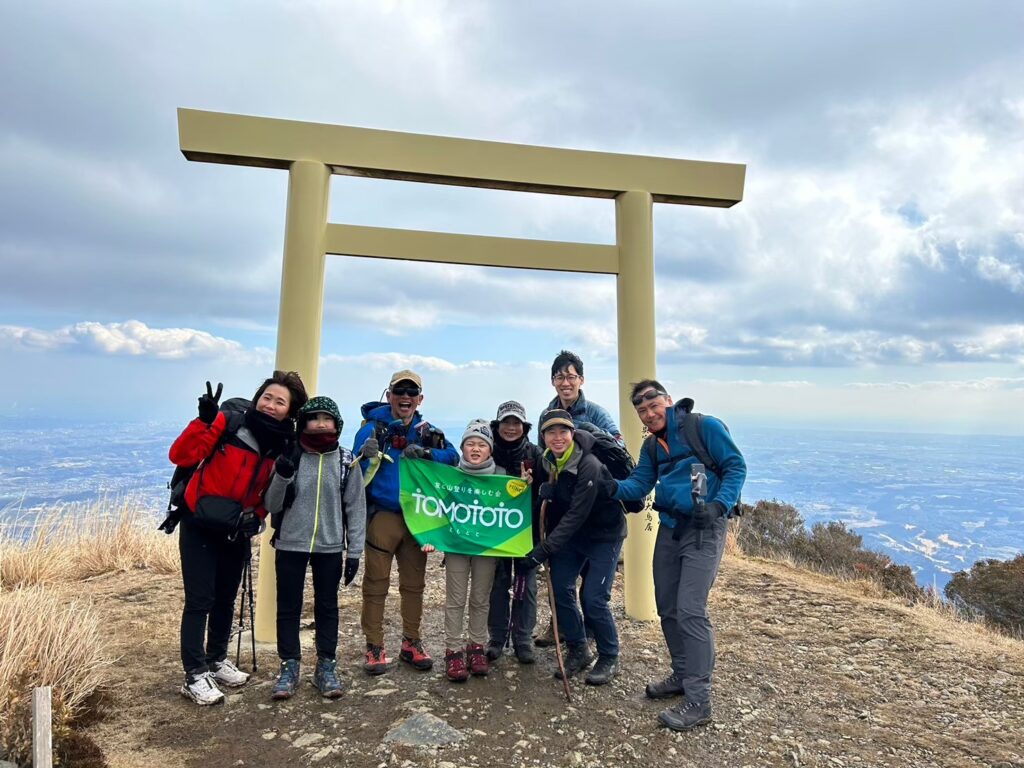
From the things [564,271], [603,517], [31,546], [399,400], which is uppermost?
[564,271]

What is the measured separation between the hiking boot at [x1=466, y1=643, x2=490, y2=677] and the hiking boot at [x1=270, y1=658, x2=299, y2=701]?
4.07ft

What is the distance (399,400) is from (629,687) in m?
2.75

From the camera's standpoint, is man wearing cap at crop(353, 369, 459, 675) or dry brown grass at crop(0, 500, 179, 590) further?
dry brown grass at crop(0, 500, 179, 590)

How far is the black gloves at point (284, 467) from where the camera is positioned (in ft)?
12.1

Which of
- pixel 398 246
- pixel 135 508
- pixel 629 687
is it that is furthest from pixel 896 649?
pixel 135 508

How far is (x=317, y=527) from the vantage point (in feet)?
12.7

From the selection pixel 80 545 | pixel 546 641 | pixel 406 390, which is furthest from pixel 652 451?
pixel 80 545

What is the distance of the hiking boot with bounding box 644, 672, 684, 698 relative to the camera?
4051 millimetres

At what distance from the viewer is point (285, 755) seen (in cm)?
327

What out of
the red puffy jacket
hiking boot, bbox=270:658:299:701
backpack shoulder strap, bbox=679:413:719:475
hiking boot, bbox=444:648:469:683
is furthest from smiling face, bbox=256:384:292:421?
backpack shoulder strap, bbox=679:413:719:475

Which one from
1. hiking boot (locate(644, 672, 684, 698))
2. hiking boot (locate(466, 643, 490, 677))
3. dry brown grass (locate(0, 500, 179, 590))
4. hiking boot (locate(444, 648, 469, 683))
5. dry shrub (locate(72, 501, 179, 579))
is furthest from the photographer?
dry shrub (locate(72, 501, 179, 579))

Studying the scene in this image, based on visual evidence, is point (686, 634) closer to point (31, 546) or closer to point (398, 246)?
point (398, 246)

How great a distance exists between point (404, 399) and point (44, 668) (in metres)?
2.76

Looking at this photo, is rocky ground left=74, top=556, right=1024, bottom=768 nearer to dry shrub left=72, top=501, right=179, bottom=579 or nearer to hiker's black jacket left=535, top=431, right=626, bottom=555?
hiker's black jacket left=535, top=431, right=626, bottom=555
